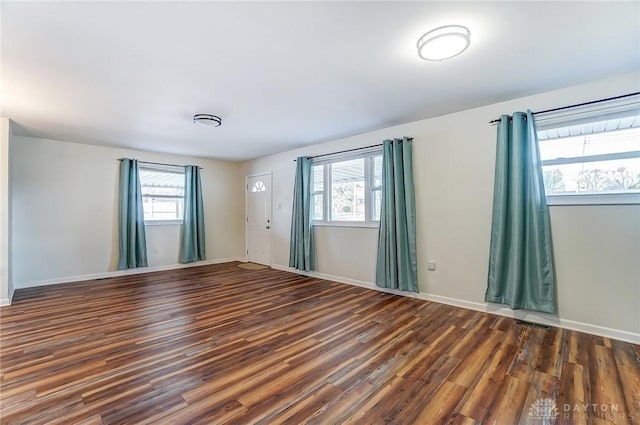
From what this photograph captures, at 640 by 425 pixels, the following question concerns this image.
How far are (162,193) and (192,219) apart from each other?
0.80m

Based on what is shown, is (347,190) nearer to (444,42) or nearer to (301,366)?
(444,42)

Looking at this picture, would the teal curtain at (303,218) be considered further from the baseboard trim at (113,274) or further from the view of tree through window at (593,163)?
the view of tree through window at (593,163)

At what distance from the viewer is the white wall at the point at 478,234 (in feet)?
8.74

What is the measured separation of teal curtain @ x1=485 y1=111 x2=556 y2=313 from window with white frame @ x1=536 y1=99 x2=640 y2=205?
0.16 metres

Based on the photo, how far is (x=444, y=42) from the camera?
2023 millimetres

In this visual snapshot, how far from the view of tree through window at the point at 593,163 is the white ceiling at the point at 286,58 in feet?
1.91

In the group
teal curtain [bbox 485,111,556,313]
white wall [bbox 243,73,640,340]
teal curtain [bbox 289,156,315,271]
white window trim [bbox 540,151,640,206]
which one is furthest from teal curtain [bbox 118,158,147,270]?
white window trim [bbox 540,151,640,206]

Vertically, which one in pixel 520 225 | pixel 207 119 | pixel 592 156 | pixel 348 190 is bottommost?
pixel 520 225

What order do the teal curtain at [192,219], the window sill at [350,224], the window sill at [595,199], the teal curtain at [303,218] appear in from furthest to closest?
the teal curtain at [192,219]
the teal curtain at [303,218]
the window sill at [350,224]
the window sill at [595,199]

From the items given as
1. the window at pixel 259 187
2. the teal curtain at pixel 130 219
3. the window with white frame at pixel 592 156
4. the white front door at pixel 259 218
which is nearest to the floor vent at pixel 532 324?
the window with white frame at pixel 592 156

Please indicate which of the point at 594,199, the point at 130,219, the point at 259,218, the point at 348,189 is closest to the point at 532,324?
the point at 594,199

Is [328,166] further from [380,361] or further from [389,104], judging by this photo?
[380,361]

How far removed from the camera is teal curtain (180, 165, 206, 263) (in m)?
6.13

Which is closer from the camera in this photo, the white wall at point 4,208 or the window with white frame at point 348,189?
the white wall at point 4,208
